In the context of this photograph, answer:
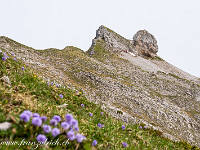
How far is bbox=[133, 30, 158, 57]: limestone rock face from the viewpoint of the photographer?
245 feet

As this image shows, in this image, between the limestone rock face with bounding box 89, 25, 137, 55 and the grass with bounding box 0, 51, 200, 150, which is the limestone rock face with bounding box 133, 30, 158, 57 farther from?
the grass with bounding box 0, 51, 200, 150

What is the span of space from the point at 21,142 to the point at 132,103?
19.1 metres

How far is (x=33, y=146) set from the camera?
2.99 metres

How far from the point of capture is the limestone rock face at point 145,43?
245ft

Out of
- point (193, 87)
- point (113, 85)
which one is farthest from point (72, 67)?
point (193, 87)

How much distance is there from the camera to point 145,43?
7731 cm

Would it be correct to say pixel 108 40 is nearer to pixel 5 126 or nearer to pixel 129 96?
pixel 129 96

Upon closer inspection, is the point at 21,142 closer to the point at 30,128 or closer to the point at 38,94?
the point at 30,128

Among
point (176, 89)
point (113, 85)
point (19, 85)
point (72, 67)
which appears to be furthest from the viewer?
point (176, 89)

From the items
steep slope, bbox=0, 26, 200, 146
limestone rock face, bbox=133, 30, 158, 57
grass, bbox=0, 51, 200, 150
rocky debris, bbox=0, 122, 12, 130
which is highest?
limestone rock face, bbox=133, 30, 158, 57

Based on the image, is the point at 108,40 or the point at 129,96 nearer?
the point at 129,96

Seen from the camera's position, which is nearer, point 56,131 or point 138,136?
point 56,131

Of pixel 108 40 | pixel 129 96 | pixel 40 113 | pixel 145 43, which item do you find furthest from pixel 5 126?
pixel 145 43

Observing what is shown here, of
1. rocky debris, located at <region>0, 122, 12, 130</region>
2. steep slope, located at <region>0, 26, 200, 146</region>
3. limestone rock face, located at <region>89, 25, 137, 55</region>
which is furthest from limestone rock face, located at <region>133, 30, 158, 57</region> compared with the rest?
rocky debris, located at <region>0, 122, 12, 130</region>
